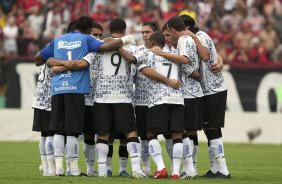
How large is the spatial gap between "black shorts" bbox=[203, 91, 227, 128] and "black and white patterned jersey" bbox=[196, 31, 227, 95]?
4.3 inches

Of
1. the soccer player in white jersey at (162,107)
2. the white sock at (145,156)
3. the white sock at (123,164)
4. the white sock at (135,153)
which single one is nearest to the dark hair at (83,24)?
the soccer player in white jersey at (162,107)

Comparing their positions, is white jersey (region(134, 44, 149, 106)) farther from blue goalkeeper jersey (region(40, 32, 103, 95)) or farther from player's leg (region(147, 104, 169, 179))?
blue goalkeeper jersey (region(40, 32, 103, 95))

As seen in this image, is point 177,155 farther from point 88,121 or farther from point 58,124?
point 58,124

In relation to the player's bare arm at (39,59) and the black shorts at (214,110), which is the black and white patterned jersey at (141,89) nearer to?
the black shorts at (214,110)

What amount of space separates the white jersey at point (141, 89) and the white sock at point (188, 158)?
1.14 meters

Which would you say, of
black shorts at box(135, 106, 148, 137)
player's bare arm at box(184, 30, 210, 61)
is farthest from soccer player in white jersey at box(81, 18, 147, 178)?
player's bare arm at box(184, 30, 210, 61)

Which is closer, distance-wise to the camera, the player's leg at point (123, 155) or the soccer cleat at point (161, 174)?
the soccer cleat at point (161, 174)

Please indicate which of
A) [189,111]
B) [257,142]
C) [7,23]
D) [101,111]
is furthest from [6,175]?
[7,23]

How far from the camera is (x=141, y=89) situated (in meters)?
17.1

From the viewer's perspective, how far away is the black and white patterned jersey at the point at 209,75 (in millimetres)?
16906

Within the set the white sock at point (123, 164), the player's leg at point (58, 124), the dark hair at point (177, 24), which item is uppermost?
the dark hair at point (177, 24)

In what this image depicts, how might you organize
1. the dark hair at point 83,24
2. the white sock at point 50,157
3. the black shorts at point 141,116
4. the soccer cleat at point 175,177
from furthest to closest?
the black shorts at point 141,116, the white sock at point 50,157, the dark hair at point 83,24, the soccer cleat at point 175,177

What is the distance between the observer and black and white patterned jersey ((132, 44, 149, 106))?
16.9 meters

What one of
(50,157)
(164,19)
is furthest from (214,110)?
(164,19)
